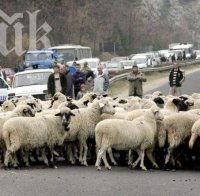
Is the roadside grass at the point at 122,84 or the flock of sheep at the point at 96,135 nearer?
the flock of sheep at the point at 96,135

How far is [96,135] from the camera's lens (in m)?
13.4

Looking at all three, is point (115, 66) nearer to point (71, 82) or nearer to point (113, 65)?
point (113, 65)

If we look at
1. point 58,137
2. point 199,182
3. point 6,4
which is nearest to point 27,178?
point 58,137

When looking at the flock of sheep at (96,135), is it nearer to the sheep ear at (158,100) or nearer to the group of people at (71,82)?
the sheep ear at (158,100)

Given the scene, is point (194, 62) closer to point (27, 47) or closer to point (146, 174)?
point (27, 47)

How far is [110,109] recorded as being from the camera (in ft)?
48.4

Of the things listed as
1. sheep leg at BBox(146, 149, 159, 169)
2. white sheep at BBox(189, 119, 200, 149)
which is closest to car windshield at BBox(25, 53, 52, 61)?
sheep leg at BBox(146, 149, 159, 169)

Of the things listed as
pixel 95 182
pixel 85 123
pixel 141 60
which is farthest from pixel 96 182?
pixel 141 60

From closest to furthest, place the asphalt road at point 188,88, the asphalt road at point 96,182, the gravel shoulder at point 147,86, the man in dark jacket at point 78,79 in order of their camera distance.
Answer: the asphalt road at point 96,182
the man in dark jacket at point 78,79
the gravel shoulder at point 147,86
the asphalt road at point 188,88

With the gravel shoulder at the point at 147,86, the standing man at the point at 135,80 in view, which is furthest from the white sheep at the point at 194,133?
the gravel shoulder at the point at 147,86

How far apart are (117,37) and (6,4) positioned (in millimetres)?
26492

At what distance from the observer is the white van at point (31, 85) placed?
75.6ft

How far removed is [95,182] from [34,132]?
2.22 metres

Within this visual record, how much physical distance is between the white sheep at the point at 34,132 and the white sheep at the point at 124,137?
908 millimetres
